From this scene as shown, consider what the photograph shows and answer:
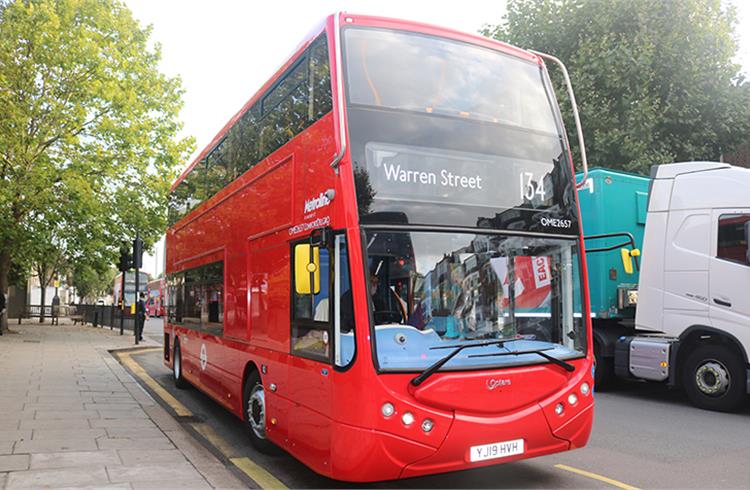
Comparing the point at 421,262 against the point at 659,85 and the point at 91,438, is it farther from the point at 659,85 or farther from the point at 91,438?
the point at 659,85

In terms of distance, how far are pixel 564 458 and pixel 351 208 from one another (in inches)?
134

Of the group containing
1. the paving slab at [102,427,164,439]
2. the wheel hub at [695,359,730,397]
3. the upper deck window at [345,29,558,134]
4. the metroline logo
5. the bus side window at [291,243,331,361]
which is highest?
the upper deck window at [345,29,558,134]

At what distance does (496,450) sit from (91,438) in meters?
4.48

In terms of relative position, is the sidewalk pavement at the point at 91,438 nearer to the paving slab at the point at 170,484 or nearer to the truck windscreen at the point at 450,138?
the paving slab at the point at 170,484

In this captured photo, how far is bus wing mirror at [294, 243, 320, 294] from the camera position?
5024 millimetres

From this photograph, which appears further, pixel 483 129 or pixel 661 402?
pixel 661 402

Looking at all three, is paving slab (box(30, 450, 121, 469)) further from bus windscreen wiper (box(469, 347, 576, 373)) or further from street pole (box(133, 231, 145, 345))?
street pole (box(133, 231, 145, 345))

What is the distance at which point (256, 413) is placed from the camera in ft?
22.2

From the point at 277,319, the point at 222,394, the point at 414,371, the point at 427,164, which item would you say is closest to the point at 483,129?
the point at 427,164

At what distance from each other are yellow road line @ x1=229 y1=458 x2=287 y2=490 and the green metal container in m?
6.18

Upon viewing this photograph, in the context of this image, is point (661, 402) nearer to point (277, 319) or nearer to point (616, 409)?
point (616, 409)

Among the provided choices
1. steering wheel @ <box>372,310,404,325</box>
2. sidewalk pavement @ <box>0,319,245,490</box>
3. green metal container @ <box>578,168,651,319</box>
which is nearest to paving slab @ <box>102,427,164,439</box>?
sidewalk pavement @ <box>0,319,245,490</box>

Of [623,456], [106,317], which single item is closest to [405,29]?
[623,456]

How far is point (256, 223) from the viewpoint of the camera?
23.0 ft
